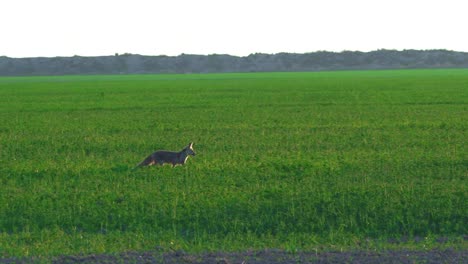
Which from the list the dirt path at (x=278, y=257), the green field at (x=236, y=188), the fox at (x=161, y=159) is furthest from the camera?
the fox at (x=161, y=159)

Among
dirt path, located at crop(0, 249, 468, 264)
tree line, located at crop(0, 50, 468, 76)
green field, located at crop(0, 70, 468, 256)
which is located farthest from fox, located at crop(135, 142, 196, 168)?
tree line, located at crop(0, 50, 468, 76)

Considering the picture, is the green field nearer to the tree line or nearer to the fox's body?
the fox's body

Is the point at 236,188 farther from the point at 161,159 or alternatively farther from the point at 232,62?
the point at 232,62

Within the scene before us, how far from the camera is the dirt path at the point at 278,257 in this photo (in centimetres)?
1003

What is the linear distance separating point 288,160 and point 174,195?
466 centimetres

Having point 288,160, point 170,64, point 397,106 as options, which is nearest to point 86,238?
point 288,160

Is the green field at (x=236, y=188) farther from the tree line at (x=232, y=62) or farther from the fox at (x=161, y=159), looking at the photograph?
the tree line at (x=232, y=62)

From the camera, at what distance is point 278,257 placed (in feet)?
33.3

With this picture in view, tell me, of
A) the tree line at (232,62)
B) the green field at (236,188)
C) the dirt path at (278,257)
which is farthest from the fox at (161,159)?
the tree line at (232,62)

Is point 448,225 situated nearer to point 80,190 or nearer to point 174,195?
point 174,195

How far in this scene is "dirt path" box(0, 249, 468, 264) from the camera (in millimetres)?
10031

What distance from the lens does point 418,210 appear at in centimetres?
1316

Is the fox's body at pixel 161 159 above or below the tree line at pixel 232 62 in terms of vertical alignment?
above

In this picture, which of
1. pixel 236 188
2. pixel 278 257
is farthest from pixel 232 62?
pixel 278 257
